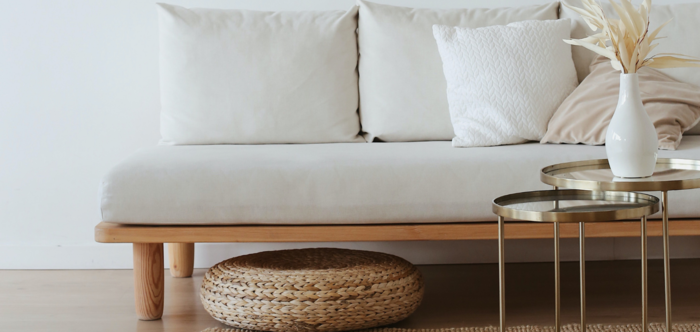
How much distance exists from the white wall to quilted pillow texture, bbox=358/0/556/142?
0.28 metres

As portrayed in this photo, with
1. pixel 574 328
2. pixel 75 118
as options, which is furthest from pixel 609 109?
pixel 75 118

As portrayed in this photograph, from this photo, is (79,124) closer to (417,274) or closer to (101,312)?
(101,312)

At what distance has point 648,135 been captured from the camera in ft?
4.13

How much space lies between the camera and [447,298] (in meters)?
1.99

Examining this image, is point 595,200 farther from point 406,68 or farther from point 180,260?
point 180,260

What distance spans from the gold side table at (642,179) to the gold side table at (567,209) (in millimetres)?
37

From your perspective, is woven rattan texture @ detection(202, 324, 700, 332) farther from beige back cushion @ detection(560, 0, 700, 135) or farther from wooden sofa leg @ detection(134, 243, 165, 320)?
beige back cushion @ detection(560, 0, 700, 135)

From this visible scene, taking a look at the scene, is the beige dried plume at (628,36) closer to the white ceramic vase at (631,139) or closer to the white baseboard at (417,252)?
the white ceramic vase at (631,139)

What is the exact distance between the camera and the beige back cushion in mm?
2129

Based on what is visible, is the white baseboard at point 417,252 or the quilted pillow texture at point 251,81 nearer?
the quilted pillow texture at point 251,81

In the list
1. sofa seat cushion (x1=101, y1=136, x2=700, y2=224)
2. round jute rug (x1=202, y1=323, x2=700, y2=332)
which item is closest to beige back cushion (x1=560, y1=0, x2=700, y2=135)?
sofa seat cushion (x1=101, y1=136, x2=700, y2=224)

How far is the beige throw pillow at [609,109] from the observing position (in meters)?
1.88

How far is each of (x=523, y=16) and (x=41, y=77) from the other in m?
1.84

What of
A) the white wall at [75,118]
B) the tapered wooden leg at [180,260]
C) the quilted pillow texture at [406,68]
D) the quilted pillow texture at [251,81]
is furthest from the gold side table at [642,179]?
the tapered wooden leg at [180,260]
